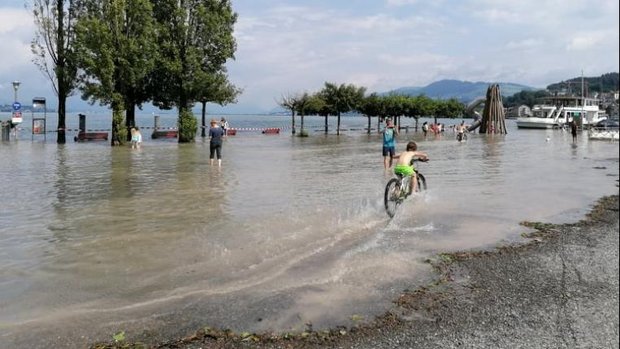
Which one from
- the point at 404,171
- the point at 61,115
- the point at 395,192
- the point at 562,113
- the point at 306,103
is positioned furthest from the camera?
the point at 562,113

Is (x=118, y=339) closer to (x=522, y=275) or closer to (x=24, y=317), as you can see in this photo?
(x=24, y=317)

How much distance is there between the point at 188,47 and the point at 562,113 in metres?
70.0

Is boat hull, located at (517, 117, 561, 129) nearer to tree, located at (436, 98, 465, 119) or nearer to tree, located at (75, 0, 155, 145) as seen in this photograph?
tree, located at (436, 98, 465, 119)

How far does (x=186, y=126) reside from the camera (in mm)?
38719

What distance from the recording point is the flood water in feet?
18.6

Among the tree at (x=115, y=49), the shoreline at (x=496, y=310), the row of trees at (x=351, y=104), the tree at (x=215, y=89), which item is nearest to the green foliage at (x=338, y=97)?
the row of trees at (x=351, y=104)

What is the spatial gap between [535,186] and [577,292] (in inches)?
402

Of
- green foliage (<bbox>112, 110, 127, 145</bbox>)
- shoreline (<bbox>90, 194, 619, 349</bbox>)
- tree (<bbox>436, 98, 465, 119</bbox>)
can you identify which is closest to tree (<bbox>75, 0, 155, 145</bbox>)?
green foliage (<bbox>112, 110, 127, 145</bbox>)

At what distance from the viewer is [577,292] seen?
624 cm

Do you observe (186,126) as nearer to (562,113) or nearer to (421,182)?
(421,182)

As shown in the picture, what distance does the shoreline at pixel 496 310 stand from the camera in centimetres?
493

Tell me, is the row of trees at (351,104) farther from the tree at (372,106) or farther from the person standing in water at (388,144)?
the person standing in water at (388,144)

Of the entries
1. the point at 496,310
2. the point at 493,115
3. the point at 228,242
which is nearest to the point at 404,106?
the point at 493,115

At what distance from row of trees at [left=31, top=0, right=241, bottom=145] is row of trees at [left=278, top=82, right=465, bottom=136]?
1315 centimetres
